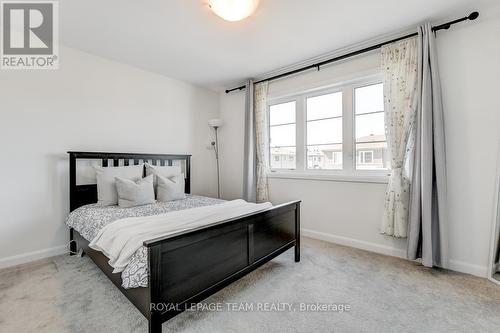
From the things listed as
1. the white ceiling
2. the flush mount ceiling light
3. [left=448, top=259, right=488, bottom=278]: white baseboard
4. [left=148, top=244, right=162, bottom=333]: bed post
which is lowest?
[left=448, top=259, right=488, bottom=278]: white baseboard

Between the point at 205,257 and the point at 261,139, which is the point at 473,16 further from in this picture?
the point at 205,257

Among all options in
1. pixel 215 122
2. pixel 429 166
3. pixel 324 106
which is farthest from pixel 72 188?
pixel 429 166

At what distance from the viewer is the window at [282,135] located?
3553mm

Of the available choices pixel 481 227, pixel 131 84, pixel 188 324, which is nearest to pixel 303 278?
pixel 188 324

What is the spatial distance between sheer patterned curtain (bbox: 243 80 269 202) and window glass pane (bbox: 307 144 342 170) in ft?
2.41

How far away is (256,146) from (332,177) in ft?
4.31

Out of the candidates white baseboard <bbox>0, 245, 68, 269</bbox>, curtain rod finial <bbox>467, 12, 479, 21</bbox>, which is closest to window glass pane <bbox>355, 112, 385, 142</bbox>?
curtain rod finial <bbox>467, 12, 479, 21</bbox>

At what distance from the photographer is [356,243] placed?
9.42 feet

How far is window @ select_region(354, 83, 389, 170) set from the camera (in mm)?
2742

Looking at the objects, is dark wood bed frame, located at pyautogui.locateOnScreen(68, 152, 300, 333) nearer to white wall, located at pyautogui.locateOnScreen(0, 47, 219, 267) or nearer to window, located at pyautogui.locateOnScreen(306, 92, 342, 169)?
white wall, located at pyautogui.locateOnScreen(0, 47, 219, 267)

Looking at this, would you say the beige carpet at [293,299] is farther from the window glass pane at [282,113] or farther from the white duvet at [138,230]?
the window glass pane at [282,113]

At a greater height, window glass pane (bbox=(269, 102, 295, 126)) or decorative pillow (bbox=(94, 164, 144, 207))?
window glass pane (bbox=(269, 102, 295, 126))

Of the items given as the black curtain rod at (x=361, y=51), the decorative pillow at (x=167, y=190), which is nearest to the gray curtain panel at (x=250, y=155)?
the black curtain rod at (x=361, y=51)

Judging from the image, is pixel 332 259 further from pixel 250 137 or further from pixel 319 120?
pixel 250 137
